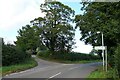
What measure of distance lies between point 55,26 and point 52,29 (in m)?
1.47

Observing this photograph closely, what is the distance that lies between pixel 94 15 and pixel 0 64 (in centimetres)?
1399

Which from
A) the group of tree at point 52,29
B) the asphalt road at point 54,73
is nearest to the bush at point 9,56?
the asphalt road at point 54,73

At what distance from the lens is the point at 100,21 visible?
3894 centimetres

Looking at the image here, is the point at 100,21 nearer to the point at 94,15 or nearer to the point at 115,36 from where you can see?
the point at 94,15

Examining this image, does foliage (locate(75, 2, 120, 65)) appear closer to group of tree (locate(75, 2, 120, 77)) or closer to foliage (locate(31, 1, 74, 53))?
group of tree (locate(75, 2, 120, 77))

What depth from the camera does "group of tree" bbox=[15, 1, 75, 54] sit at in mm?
77012

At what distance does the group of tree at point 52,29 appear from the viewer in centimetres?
7701

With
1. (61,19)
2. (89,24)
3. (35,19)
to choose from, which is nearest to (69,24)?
(61,19)

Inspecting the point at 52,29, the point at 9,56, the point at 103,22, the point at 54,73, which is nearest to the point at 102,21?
the point at 103,22

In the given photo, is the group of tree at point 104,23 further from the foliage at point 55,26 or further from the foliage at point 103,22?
the foliage at point 55,26

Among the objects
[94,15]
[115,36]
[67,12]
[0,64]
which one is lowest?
[0,64]

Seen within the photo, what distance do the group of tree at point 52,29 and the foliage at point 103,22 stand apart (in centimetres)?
3027

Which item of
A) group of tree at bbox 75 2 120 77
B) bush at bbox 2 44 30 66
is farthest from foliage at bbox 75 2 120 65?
bush at bbox 2 44 30 66

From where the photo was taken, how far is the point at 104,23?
37844 millimetres
